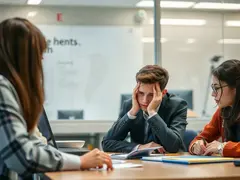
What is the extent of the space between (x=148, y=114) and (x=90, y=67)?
311 cm

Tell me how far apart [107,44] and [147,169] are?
4.50 m

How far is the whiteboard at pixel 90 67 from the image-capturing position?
6258 millimetres

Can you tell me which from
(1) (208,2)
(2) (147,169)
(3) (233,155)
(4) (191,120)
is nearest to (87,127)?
(4) (191,120)

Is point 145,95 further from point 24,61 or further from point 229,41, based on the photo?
point 229,41

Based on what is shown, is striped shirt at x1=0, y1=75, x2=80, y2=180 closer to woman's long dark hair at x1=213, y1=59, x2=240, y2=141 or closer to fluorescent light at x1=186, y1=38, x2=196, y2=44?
woman's long dark hair at x1=213, y1=59, x2=240, y2=141

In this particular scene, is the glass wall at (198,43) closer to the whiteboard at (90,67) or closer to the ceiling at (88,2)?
the ceiling at (88,2)

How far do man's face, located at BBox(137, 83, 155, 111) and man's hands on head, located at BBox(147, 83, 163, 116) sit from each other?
3cm

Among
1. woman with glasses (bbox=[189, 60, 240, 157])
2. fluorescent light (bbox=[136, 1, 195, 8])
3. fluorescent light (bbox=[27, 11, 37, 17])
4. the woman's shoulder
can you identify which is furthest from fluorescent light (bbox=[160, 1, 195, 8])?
the woman's shoulder

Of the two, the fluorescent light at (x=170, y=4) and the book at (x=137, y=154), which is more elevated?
the fluorescent light at (x=170, y=4)

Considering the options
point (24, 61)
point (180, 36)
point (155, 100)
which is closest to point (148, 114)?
point (155, 100)

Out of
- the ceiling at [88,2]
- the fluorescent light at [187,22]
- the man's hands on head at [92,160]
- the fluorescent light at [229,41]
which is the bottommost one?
the man's hands on head at [92,160]

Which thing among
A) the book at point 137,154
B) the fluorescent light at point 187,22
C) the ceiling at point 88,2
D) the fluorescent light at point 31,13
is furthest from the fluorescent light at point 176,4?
the book at point 137,154

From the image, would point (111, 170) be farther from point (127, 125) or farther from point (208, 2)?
point (208, 2)

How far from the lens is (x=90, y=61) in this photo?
251 inches
